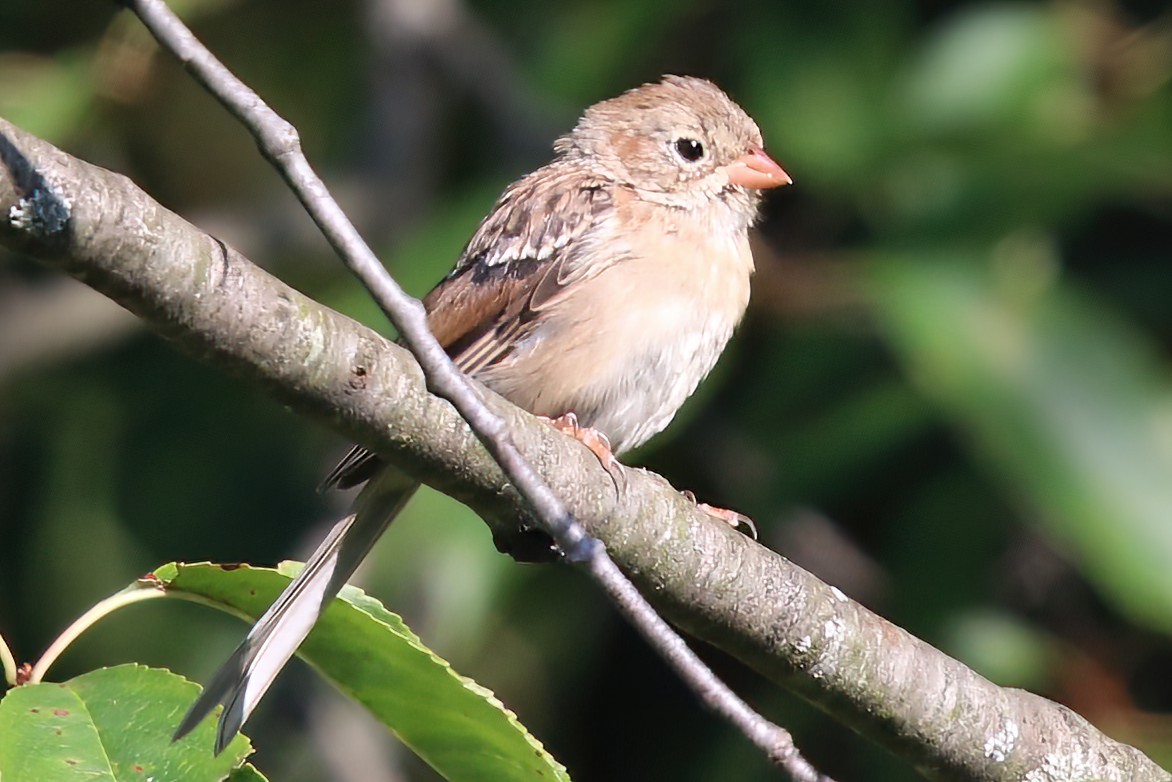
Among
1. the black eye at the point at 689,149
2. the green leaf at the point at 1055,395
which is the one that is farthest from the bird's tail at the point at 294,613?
the green leaf at the point at 1055,395

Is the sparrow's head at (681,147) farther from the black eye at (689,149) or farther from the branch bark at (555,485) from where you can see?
the branch bark at (555,485)

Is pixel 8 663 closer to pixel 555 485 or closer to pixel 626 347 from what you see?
pixel 555 485

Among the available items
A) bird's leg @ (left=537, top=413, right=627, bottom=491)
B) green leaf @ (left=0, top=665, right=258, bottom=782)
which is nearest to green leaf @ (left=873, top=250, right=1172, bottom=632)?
bird's leg @ (left=537, top=413, right=627, bottom=491)

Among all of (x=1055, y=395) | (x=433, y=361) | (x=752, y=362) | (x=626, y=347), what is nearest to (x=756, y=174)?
(x=626, y=347)

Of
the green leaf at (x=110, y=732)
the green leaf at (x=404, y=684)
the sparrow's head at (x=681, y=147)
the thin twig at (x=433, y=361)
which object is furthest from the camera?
the sparrow's head at (x=681, y=147)

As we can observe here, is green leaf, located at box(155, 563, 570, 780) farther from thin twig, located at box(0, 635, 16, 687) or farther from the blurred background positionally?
the blurred background

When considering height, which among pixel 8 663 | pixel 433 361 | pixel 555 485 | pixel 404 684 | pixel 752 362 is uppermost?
pixel 752 362
